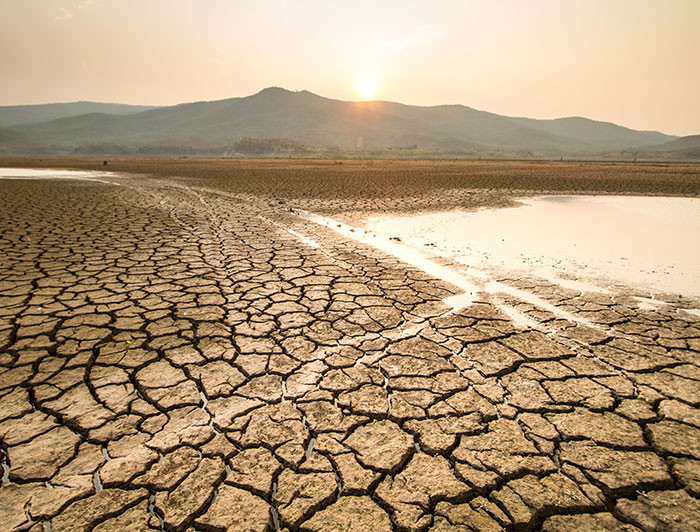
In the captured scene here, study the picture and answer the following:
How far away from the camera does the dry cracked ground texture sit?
59.8 inches

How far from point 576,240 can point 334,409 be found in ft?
19.2

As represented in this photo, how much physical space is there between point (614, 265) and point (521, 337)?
9.57ft

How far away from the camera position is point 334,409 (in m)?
2.12

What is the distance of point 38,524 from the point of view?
142 centimetres

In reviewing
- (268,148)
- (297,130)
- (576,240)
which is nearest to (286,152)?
(268,148)

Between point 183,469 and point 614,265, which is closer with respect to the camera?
point 183,469

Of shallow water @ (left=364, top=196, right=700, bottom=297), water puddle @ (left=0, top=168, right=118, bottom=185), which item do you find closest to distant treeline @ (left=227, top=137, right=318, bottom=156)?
water puddle @ (left=0, top=168, right=118, bottom=185)

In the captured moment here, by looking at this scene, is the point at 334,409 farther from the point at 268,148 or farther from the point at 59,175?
the point at 268,148

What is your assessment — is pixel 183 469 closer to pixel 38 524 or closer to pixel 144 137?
pixel 38 524

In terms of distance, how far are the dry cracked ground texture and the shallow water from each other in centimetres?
97

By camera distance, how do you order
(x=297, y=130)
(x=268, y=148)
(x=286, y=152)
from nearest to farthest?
(x=286, y=152) → (x=268, y=148) → (x=297, y=130)

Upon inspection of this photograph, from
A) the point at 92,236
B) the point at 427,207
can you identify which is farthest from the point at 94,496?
the point at 427,207

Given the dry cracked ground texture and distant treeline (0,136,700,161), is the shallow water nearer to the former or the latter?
the dry cracked ground texture

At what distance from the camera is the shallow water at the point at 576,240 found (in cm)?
454
